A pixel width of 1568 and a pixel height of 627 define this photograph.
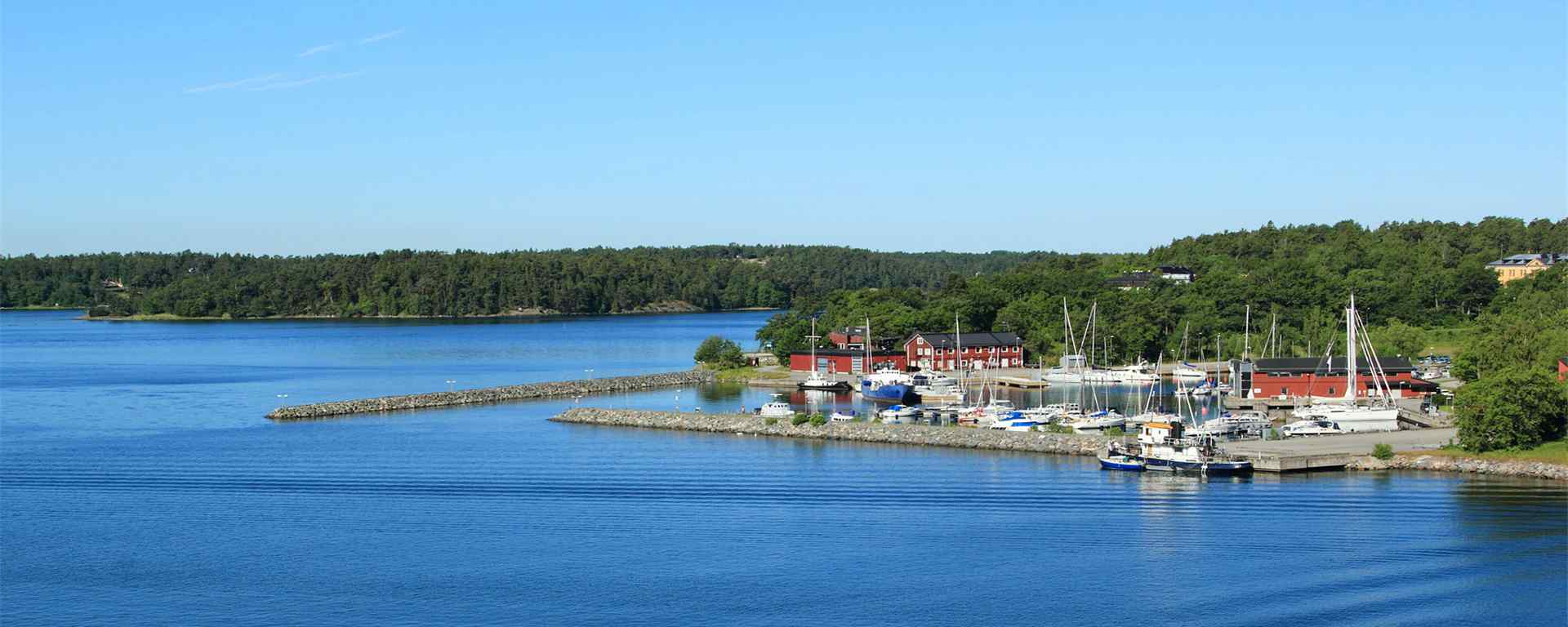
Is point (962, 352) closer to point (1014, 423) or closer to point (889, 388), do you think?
point (889, 388)

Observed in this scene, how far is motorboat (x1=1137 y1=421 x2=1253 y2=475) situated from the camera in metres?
26.5

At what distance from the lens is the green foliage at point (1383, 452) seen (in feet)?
87.1

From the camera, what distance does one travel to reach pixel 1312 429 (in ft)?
102

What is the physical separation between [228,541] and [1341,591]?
47.6ft

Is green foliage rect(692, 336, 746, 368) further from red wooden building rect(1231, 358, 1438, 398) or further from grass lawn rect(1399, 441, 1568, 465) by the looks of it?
grass lawn rect(1399, 441, 1568, 465)

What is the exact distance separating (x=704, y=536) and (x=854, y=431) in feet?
37.7

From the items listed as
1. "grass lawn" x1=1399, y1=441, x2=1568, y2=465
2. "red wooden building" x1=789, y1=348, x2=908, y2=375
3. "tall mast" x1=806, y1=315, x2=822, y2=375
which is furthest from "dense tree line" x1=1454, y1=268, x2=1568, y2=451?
"tall mast" x1=806, y1=315, x2=822, y2=375

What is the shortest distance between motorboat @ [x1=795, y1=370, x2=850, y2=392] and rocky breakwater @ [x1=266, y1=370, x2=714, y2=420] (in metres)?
4.12

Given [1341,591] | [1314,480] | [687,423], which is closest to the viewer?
[1341,591]

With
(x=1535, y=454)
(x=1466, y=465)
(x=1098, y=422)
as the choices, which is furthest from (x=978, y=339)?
(x=1535, y=454)

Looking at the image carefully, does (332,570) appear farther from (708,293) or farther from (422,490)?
(708,293)

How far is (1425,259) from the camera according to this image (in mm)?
71062

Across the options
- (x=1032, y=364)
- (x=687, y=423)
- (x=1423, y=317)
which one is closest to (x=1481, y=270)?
(x=1423, y=317)

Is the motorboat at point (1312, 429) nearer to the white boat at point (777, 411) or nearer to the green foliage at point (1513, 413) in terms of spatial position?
the green foliage at point (1513, 413)
